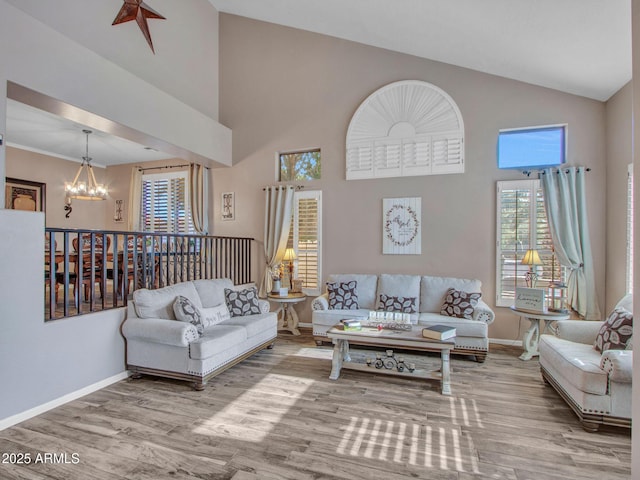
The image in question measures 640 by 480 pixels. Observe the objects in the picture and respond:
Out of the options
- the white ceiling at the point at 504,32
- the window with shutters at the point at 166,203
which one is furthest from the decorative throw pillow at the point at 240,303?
the white ceiling at the point at 504,32

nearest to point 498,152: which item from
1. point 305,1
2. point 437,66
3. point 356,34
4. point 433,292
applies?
point 437,66

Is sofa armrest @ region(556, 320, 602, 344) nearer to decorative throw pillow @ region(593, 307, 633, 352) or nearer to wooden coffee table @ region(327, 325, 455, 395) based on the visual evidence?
decorative throw pillow @ region(593, 307, 633, 352)

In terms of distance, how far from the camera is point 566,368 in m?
2.71

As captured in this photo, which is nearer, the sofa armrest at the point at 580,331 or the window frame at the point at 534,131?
the sofa armrest at the point at 580,331

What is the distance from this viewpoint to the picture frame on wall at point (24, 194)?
247 inches

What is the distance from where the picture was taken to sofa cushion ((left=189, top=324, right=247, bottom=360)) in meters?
3.16

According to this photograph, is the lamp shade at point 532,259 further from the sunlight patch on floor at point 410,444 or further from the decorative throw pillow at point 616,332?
the sunlight patch on floor at point 410,444

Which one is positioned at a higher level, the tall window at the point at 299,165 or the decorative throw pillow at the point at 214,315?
the tall window at the point at 299,165

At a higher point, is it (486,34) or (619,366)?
(486,34)

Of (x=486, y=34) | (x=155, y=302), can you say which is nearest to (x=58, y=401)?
(x=155, y=302)

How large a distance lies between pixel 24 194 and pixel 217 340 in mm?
6025

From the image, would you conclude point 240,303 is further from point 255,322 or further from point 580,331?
point 580,331

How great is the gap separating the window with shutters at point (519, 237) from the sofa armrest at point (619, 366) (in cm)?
216

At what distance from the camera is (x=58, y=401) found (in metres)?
2.88
